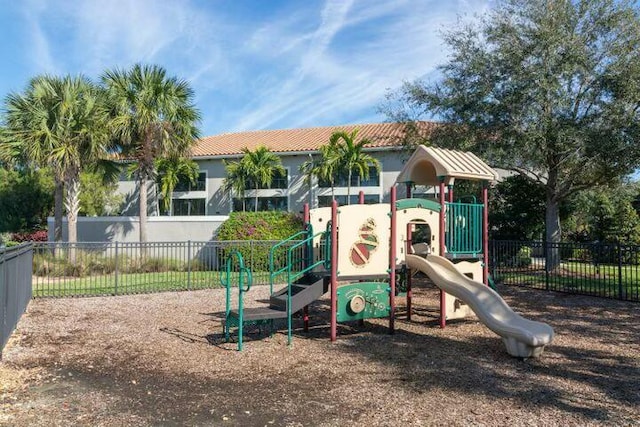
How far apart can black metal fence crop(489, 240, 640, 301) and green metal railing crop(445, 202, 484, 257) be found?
4.34 meters

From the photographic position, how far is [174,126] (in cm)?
1958

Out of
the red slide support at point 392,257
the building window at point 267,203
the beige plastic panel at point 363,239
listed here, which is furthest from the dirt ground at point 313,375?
the building window at point 267,203

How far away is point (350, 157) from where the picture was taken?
25.1 meters

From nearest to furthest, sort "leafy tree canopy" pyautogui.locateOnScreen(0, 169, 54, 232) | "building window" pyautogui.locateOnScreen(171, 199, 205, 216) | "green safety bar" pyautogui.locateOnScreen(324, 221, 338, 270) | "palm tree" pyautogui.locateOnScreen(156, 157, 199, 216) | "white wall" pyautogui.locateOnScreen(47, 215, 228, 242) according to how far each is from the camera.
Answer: "green safety bar" pyautogui.locateOnScreen(324, 221, 338, 270), "white wall" pyautogui.locateOnScreen(47, 215, 228, 242), "leafy tree canopy" pyautogui.locateOnScreen(0, 169, 54, 232), "palm tree" pyautogui.locateOnScreen(156, 157, 199, 216), "building window" pyautogui.locateOnScreen(171, 199, 205, 216)

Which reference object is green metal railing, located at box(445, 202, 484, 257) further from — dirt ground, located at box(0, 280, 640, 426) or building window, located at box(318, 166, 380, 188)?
building window, located at box(318, 166, 380, 188)

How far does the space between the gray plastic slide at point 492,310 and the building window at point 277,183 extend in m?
20.7

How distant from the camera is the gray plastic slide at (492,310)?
6.50 meters

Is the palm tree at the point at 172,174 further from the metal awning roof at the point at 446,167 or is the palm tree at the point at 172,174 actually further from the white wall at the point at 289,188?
the metal awning roof at the point at 446,167

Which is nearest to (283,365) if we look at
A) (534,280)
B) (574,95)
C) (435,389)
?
(435,389)

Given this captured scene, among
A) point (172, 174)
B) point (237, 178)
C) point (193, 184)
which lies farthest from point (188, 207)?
point (237, 178)

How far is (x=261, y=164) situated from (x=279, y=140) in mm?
4541

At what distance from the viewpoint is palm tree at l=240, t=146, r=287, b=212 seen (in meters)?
27.5

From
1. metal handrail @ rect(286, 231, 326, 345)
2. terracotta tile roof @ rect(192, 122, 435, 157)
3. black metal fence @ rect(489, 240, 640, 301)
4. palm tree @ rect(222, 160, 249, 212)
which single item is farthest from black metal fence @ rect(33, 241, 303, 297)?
terracotta tile roof @ rect(192, 122, 435, 157)

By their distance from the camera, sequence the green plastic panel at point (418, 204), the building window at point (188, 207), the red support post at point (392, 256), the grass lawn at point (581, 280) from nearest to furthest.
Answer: the red support post at point (392, 256)
the green plastic panel at point (418, 204)
the grass lawn at point (581, 280)
the building window at point (188, 207)
